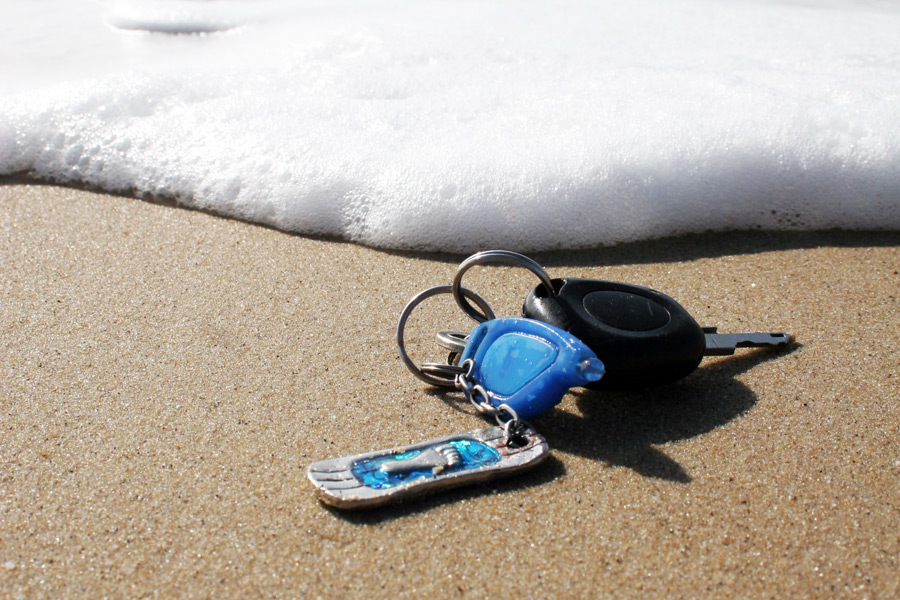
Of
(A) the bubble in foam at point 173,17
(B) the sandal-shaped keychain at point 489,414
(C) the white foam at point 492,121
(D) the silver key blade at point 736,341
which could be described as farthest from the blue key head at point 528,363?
(A) the bubble in foam at point 173,17

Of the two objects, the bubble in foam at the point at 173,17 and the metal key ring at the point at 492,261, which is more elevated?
the bubble in foam at the point at 173,17

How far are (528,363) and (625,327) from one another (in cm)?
22

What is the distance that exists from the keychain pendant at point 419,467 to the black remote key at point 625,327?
8.6 inches

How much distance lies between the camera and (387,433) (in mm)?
1534

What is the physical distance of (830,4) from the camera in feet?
13.4

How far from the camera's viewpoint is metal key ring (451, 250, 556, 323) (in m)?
1.46

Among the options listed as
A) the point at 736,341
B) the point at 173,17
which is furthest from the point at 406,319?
the point at 173,17

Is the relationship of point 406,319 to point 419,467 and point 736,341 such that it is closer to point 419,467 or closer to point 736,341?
point 419,467

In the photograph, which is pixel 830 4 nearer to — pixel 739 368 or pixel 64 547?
pixel 739 368

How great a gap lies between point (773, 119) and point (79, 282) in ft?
7.29

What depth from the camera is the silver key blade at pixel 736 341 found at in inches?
65.9

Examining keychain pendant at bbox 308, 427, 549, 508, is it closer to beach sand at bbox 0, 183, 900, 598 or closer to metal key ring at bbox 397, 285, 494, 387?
beach sand at bbox 0, 183, 900, 598

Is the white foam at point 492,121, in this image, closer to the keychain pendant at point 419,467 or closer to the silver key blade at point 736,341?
the silver key blade at point 736,341

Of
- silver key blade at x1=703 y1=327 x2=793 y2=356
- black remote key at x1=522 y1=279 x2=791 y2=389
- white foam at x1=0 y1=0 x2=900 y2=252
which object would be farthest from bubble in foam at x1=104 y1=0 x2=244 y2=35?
silver key blade at x1=703 y1=327 x2=793 y2=356
